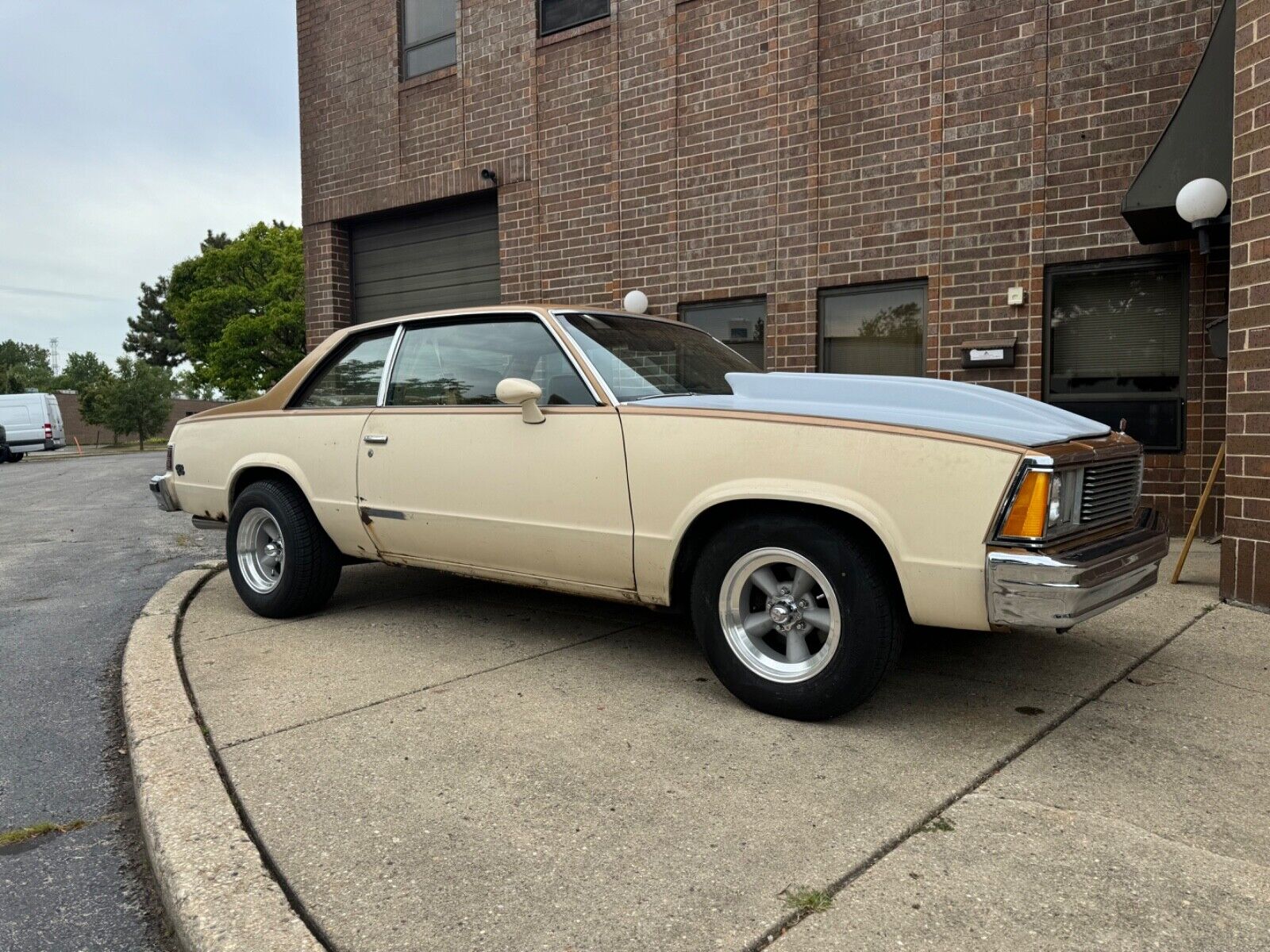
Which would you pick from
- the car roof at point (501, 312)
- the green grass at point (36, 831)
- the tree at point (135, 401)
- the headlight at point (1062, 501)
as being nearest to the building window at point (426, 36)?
the car roof at point (501, 312)

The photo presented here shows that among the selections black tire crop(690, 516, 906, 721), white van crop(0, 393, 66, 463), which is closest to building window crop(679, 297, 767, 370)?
black tire crop(690, 516, 906, 721)

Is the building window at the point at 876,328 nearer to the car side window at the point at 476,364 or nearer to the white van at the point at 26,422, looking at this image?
the car side window at the point at 476,364

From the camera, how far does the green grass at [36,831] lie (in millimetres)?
2635

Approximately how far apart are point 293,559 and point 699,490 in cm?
247

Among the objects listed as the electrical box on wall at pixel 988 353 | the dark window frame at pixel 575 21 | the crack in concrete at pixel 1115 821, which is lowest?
the crack in concrete at pixel 1115 821

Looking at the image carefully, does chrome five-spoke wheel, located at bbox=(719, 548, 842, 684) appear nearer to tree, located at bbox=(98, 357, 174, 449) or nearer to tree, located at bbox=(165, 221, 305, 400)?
tree, located at bbox=(165, 221, 305, 400)

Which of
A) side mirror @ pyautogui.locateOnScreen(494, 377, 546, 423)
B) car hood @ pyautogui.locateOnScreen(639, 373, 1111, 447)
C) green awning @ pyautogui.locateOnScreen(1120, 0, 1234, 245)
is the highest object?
green awning @ pyautogui.locateOnScreen(1120, 0, 1234, 245)

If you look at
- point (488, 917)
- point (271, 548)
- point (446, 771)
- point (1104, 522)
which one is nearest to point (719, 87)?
point (271, 548)

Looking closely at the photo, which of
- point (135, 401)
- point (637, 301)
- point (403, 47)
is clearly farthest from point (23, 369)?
point (637, 301)

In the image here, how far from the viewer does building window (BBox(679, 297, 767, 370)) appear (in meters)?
9.29

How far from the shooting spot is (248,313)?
3897 centimetres

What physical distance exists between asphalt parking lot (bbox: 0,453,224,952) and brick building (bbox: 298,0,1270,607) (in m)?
5.39

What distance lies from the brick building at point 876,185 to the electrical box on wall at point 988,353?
0.02m

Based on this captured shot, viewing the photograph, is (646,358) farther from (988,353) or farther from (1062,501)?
(988,353)
